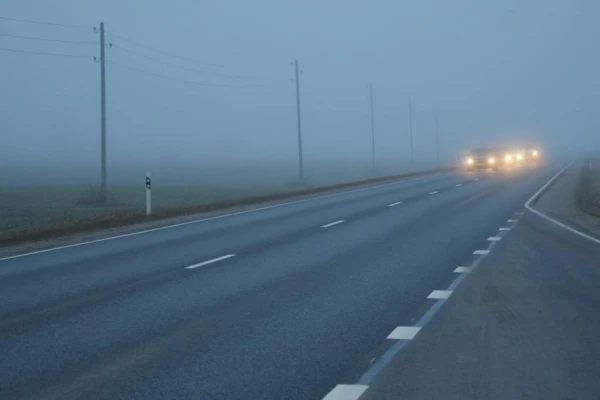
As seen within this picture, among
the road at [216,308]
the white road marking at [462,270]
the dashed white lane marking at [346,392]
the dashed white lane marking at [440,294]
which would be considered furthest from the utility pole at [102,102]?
the dashed white lane marking at [346,392]

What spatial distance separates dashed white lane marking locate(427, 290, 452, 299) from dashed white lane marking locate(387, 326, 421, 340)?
6.58 feet

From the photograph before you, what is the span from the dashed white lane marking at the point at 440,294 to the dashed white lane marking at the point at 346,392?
446cm

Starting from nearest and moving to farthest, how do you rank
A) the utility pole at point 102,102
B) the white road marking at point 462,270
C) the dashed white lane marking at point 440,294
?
1. the dashed white lane marking at point 440,294
2. the white road marking at point 462,270
3. the utility pole at point 102,102

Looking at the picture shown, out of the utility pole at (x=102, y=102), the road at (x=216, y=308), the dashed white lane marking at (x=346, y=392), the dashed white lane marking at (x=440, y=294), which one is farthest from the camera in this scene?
the utility pole at (x=102, y=102)

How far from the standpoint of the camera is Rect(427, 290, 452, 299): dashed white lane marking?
1112 cm

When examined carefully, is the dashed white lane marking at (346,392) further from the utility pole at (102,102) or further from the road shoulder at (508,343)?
the utility pole at (102,102)

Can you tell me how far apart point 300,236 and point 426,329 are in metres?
11.0

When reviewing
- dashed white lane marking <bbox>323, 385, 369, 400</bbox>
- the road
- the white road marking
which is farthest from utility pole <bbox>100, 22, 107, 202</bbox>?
dashed white lane marking <bbox>323, 385, 369, 400</bbox>

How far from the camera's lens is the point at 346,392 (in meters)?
6.69

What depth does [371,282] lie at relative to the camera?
12.5 m

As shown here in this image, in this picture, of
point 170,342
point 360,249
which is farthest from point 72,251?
point 170,342

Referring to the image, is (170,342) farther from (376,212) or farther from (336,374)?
(376,212)

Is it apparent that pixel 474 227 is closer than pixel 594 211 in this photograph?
Yes

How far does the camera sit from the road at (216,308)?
7.21 m
